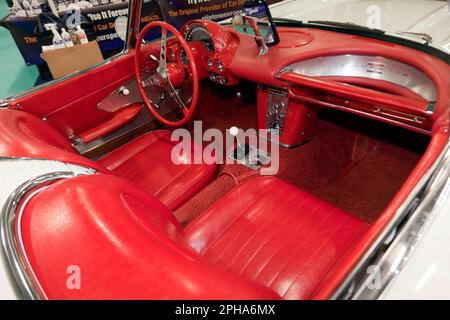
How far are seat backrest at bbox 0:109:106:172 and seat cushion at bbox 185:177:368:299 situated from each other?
1.63ft

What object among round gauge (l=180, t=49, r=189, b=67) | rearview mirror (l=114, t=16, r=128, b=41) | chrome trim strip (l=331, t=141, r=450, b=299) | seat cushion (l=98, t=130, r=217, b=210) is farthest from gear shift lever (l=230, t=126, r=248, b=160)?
chrome trim strip (l=331, t=141, r=450, b=299)

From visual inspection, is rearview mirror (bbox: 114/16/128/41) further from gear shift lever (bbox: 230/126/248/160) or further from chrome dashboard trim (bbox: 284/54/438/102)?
chrome dashboard trim (bbox: 284/54/438/102)

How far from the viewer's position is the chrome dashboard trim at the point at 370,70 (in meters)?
1.15

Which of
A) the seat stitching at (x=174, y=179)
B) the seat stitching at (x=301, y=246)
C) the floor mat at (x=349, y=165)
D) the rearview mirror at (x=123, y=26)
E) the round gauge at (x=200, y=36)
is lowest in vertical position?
the floor mat at (x=349, y=165)

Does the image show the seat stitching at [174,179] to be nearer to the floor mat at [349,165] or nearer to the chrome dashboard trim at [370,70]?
the floor mat at [349,165]

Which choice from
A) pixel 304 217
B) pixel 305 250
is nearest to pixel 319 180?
pixel 304 217

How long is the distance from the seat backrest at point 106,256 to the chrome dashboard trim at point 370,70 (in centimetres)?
107

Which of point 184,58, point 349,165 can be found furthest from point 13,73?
point 349,165

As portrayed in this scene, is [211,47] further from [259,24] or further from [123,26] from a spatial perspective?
[123,26]

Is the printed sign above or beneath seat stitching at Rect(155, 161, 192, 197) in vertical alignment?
above

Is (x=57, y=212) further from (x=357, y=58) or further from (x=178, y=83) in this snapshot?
(x=357, y=58)

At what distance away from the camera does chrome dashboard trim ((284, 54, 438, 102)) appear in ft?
3.77

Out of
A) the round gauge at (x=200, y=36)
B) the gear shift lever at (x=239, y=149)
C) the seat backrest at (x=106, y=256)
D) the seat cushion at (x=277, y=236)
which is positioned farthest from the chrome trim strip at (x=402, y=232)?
the round gauge at (x=200, y=36)
